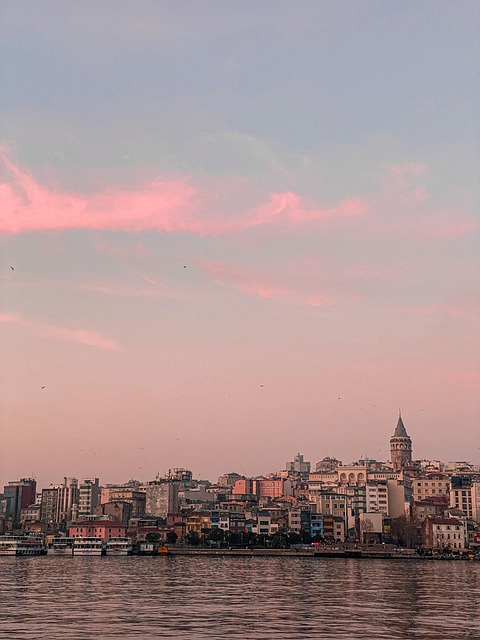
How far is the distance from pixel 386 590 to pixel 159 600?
1302 cm

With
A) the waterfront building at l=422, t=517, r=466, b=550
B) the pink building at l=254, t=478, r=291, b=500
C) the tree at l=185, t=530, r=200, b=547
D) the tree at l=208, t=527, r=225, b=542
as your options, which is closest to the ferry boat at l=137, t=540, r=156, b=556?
the tree at l=185, t=530, r=200, b=547

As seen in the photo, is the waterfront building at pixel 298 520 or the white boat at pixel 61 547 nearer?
the white boat at pixel 61 547

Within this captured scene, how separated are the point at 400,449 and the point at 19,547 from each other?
111923 millimetres

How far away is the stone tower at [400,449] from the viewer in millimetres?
189625

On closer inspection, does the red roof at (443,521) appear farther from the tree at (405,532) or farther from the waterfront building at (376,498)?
the waterfront building at (376,498)

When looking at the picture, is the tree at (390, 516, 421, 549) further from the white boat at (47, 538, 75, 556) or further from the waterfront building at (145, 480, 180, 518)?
the waterfront building at (145, 480, 180, 518)

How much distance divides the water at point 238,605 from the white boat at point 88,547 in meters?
33.8

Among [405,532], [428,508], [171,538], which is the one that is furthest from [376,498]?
[171,538]

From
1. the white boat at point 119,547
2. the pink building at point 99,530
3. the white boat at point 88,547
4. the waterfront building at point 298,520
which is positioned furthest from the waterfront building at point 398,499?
the white boat at point 88,547

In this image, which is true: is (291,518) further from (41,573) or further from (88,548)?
(41,573)

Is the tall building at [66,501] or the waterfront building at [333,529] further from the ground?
the tall building at [66,501]

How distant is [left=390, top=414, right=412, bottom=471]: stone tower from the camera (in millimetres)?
189625

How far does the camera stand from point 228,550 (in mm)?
98188

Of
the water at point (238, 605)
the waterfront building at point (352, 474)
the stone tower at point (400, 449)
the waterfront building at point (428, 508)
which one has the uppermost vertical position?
the stone tower at point (400, 449)
